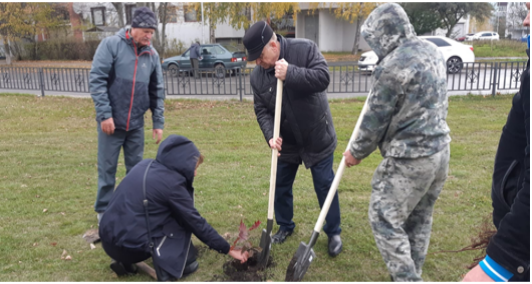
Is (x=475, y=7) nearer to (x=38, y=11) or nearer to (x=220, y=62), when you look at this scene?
(x=220, y=62)

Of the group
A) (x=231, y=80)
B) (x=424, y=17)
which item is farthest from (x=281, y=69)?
(x=424, y=17)

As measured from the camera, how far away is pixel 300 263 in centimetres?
327

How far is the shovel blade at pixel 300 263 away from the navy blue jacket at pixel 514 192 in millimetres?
1441

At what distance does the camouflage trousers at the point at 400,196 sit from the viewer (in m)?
2.62

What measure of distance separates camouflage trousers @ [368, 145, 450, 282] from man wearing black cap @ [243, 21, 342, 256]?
1.05 metres

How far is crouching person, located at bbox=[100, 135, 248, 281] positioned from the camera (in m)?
3.28

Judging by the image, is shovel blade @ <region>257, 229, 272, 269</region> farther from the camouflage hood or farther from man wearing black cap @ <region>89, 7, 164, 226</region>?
the camouflage hood

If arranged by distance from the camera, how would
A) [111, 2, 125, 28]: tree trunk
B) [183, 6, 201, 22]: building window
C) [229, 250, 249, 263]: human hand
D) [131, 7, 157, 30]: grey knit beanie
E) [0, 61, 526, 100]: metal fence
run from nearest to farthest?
[229, 250, 249, 263]: human hand
[131, 7, 157, 30]: grey knit beanie
[0, 61, 526, 100]: metal fence
[111, 2, 125, 28]: tree trunk
[183, 6, 201, 22]: building window

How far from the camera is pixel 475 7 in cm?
3631

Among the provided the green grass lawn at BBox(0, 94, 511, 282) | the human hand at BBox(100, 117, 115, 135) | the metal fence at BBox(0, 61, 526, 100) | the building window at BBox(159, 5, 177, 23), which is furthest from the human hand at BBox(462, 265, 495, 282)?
the building window at BBox(159, 5, 177, 23)

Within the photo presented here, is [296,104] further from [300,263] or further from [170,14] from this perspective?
[170,14]

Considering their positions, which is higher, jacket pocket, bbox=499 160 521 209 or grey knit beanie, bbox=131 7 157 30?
grey knit beanie, bbox=131 7 157 30

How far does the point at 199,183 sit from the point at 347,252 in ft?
8.31

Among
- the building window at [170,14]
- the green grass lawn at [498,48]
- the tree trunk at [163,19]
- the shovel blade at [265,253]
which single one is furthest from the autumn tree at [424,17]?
the shovel blade at [265,253]
